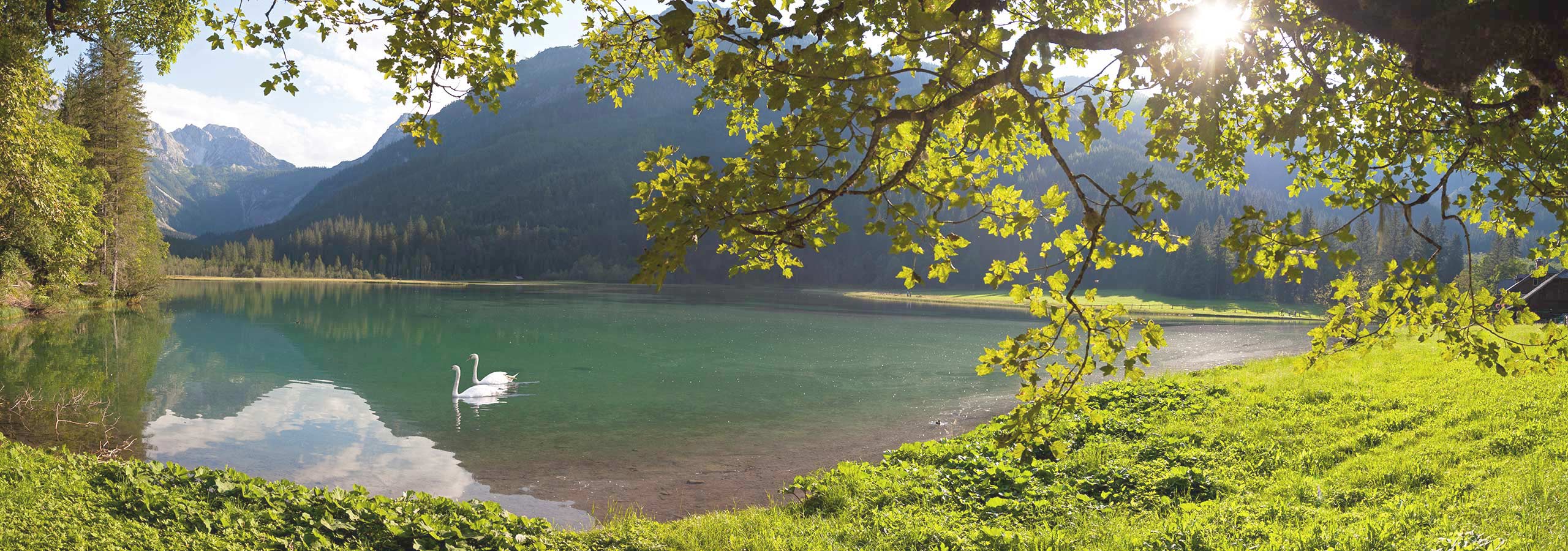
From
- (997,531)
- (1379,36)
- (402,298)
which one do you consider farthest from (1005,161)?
(402,298)

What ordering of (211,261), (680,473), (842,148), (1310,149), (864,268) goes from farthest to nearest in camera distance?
(864,268) → (211,261) → (680,473) → (1310,149) → (842,148)

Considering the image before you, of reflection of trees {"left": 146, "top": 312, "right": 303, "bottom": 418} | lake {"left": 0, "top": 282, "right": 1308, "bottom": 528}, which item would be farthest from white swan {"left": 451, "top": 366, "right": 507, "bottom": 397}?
reflection of trees {"left": 146, "top": 312, "right": 303, "bottom": 418}

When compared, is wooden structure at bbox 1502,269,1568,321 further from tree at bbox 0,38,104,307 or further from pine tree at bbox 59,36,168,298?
pine tree at bbox 59,36,168,298

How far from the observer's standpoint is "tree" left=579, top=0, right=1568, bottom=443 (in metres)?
3.38

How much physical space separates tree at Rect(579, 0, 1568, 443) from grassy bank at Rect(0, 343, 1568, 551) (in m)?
1.49

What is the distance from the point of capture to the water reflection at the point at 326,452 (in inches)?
497

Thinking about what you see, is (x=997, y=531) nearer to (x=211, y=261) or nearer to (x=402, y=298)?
(x=402, y=298)

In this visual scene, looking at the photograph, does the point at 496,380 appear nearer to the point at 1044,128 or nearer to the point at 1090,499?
the point at 1090,499

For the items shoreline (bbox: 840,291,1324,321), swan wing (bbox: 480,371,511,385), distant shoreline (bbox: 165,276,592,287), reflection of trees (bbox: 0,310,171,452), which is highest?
shoreline (bbox: 840,291,1324,321)

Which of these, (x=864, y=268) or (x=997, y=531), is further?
(x=864, y=268)

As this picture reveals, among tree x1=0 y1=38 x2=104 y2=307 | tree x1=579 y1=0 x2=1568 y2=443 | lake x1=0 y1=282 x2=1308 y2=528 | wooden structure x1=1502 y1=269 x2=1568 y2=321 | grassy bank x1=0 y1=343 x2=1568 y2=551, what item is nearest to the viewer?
tree x1=579 y1=0 x2=1568 y2=443

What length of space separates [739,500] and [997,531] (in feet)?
17.0

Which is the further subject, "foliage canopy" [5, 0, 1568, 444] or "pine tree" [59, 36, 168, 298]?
"pine tree" [59, 36, 168, 298]

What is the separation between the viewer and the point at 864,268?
185875mm
